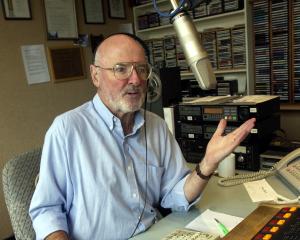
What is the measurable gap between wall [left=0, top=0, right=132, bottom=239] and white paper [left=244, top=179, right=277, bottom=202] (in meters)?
1.72

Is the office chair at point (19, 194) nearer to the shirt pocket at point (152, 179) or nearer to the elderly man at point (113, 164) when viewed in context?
the elderly man at point (113, 164)

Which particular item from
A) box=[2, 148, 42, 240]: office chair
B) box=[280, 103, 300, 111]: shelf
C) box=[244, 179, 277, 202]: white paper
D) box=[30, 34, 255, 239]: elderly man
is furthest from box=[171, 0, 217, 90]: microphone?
box=[280, 103, 300, 111]: shelf

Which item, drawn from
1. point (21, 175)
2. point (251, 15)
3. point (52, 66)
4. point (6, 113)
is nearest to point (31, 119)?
point (6, 113)

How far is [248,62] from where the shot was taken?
7.69 ft

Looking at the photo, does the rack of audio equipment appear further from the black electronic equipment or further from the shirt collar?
the shirt collar

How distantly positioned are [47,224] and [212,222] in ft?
1.69

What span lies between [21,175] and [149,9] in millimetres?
2401

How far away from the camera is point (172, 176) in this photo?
4.12 ft

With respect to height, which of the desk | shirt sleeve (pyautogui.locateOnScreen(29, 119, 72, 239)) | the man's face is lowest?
A: the desk

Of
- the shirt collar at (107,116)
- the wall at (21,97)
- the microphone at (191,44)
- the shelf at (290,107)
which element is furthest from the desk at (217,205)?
the wall at (21,97)

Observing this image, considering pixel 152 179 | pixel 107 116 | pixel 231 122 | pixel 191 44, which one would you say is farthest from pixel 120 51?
pixel 231 122

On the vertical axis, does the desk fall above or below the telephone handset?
below

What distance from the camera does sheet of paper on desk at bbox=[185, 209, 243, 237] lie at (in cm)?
97

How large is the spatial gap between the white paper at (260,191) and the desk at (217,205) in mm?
18
